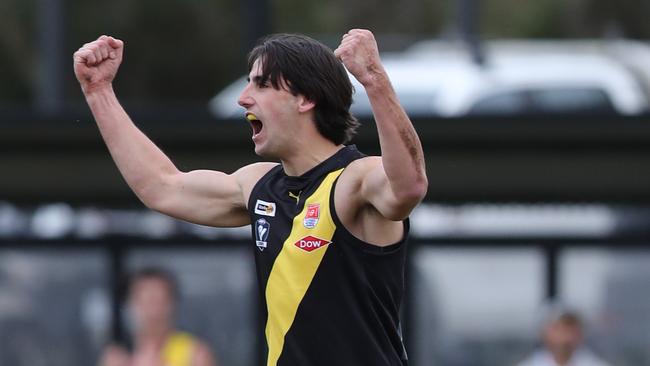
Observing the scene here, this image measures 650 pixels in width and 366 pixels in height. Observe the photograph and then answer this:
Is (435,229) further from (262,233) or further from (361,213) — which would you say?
(361,213)

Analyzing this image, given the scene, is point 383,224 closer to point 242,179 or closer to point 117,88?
point 242,179

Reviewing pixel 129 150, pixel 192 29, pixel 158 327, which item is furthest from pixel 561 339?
pixel 192 29

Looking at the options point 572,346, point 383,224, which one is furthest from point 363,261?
point 572,346

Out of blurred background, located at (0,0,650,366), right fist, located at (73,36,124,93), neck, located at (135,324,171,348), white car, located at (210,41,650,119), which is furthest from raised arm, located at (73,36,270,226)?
white car, located at (210,41,650,119)

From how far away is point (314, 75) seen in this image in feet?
13.2

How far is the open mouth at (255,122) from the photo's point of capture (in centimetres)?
402

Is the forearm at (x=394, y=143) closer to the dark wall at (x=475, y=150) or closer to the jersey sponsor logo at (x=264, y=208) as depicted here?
the jersey sponsor logo at (x=264, y=208)

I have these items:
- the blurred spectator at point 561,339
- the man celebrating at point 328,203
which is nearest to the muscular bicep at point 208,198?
the man celebrating at point 328,203

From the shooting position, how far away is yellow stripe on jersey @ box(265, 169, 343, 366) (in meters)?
3.88

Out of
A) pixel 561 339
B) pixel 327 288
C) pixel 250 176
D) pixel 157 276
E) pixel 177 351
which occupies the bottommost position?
pixel 561 339

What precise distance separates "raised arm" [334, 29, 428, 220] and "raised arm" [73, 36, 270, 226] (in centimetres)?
82

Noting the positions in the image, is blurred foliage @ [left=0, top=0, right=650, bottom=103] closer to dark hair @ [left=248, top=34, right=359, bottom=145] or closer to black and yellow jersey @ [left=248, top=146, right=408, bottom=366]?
dark hair @ [left=248, top=34, right=359, bottom=145]

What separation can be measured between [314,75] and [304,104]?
0.28 ft

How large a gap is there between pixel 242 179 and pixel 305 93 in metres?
0.49
